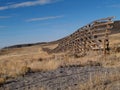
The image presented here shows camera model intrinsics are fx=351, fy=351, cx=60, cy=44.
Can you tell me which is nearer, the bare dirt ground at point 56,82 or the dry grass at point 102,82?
the dry grass at point 102,82

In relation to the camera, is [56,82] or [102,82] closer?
[102,82]

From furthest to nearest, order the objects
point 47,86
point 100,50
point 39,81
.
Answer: point 100,50 → point 39,81 → point 47,86

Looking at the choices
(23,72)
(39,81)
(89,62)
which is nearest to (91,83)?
(39,81)

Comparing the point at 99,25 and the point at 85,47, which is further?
the point at 85,47

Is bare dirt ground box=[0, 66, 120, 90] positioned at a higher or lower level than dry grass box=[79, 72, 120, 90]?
lower

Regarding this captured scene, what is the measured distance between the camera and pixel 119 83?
13.0 meters

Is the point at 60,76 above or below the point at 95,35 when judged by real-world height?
below

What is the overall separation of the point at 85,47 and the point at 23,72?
13.7 m

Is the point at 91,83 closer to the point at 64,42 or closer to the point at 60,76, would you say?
the point at 60,76

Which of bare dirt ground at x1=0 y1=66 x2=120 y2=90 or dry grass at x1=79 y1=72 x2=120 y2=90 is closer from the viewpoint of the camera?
dry grass at x1=79 y1=72 x2=120 y2=90

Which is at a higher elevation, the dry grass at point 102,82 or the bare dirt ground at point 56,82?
the dry grass at point 102,82

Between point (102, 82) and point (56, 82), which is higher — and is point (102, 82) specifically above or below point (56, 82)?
above

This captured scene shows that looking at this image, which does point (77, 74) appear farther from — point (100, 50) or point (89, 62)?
point (100, 50)

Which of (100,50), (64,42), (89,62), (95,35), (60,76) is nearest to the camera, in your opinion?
(60,76)
